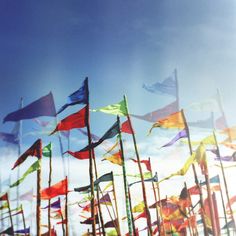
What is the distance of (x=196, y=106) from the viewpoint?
24078 mm

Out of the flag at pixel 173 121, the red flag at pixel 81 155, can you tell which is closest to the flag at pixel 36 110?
the red flag at pixel 81 155

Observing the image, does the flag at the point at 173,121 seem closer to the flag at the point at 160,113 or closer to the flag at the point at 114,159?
the flag at the point at 160,113

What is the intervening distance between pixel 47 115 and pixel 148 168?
10.9m

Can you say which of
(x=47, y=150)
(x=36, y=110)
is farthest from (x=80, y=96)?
(x=47, y=150)

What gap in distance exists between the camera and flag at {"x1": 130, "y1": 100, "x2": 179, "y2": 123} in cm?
2288

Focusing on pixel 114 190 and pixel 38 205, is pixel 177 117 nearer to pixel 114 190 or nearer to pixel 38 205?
pixel 114 190

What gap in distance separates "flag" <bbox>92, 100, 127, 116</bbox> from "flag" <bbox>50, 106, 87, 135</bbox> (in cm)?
141

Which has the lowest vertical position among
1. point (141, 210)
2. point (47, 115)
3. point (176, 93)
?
point (141, 210)

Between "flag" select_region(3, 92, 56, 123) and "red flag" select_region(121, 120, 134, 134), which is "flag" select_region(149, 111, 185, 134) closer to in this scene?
"red flag" select_region(121, 120, 134, 134)

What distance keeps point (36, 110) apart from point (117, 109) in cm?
512

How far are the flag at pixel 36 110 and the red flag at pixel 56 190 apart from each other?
561 centimetres

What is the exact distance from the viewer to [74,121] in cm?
2175

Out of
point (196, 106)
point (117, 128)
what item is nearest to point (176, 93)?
point (196, 106)

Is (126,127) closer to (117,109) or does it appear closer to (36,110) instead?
(117,109)
